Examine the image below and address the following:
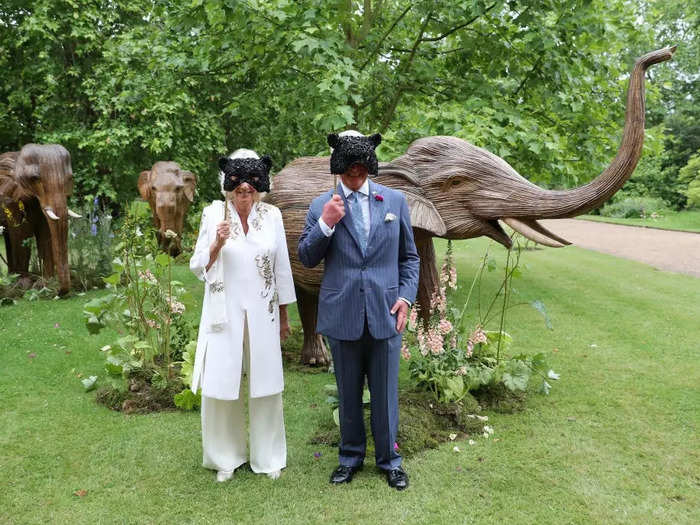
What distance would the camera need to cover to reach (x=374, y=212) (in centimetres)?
285

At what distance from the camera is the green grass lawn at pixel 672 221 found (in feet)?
65.9

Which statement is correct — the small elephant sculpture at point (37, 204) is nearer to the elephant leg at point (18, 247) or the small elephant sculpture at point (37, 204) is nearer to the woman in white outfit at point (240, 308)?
the elephant leg at point (18, 247)

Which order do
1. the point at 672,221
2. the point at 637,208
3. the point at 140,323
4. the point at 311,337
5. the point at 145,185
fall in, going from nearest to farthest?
1. the point at 140,323
2. the point at 311,337
3. the point at 145,185
4. the point at 672,221
5. the point at 637,208

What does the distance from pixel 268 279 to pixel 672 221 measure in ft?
75.6

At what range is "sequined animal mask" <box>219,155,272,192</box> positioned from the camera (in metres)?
2.81

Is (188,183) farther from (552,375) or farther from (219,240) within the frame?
(219,240)

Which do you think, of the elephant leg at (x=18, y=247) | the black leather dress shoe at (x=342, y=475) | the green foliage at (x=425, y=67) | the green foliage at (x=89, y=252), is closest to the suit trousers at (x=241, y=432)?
the black leather dress shoe at (x=342, y=475)

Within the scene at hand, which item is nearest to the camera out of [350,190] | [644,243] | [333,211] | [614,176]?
[333,211]

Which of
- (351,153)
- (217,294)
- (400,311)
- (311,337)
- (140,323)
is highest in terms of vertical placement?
(351,153)

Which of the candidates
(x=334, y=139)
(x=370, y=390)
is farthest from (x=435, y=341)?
(x=334, y=139)

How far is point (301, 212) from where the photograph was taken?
4.20 metres

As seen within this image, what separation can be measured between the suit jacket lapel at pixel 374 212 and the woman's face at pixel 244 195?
1.93 ft

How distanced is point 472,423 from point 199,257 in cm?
207

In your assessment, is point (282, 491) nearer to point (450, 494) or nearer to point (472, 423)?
point (450, 494)
